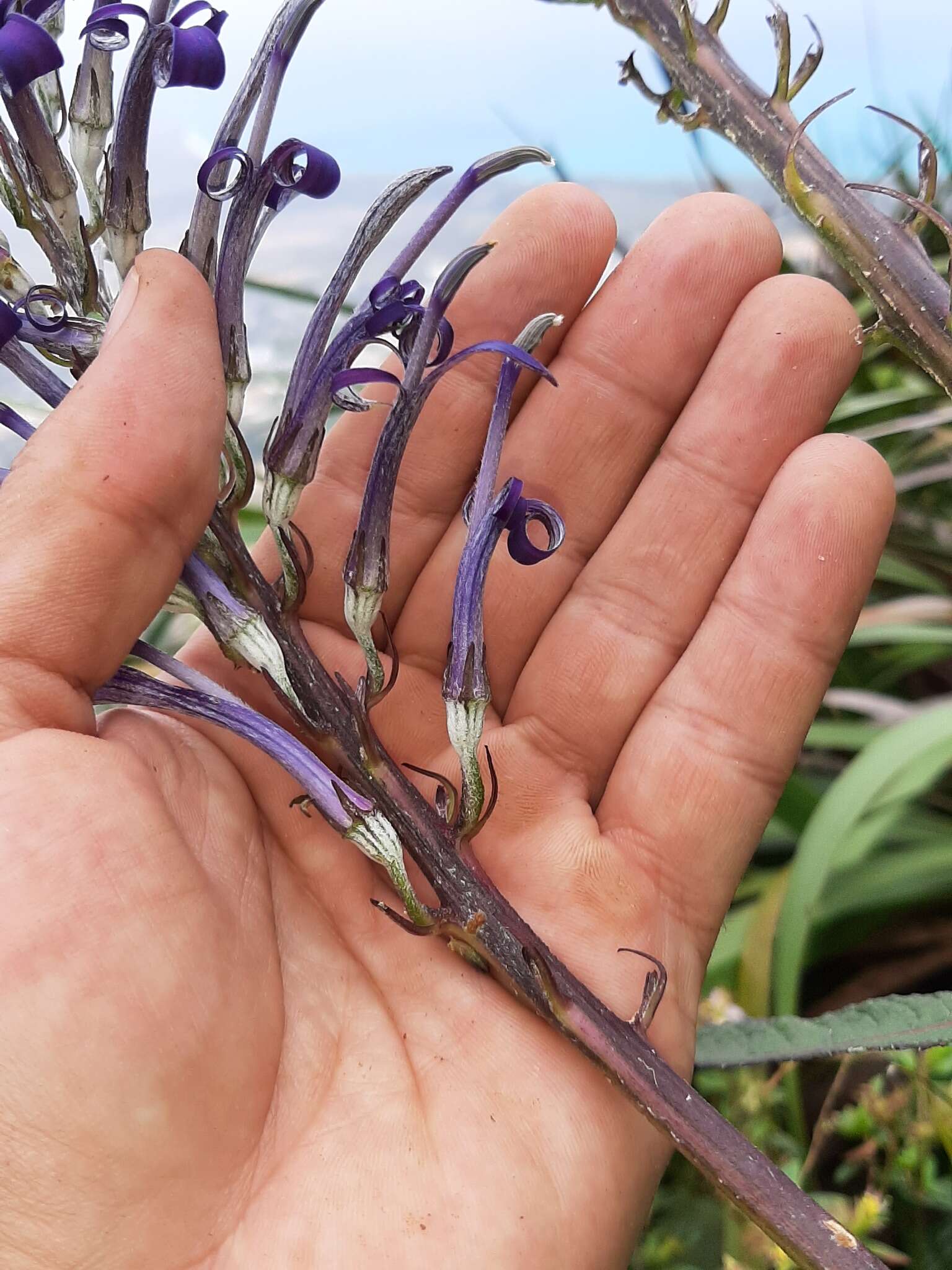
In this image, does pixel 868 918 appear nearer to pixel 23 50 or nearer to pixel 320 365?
pixel 320 365

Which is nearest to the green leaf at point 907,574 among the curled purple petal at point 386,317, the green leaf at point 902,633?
the green leaf at point 902,633

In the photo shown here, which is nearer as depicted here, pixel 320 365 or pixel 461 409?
pixel 320 365

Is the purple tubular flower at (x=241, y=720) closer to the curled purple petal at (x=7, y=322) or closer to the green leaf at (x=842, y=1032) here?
the curled purple petal at (x=7, y=322)

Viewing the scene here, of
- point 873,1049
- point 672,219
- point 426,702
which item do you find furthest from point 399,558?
point 873,1049

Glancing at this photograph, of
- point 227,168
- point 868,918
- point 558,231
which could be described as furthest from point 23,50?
point 868,918

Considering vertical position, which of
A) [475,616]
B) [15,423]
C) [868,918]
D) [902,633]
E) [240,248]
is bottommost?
[868,918]

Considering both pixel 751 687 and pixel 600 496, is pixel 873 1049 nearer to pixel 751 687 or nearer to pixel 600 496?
pixel 751 687

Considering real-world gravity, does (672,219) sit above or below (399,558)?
above

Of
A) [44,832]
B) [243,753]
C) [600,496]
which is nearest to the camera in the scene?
[44,832]
